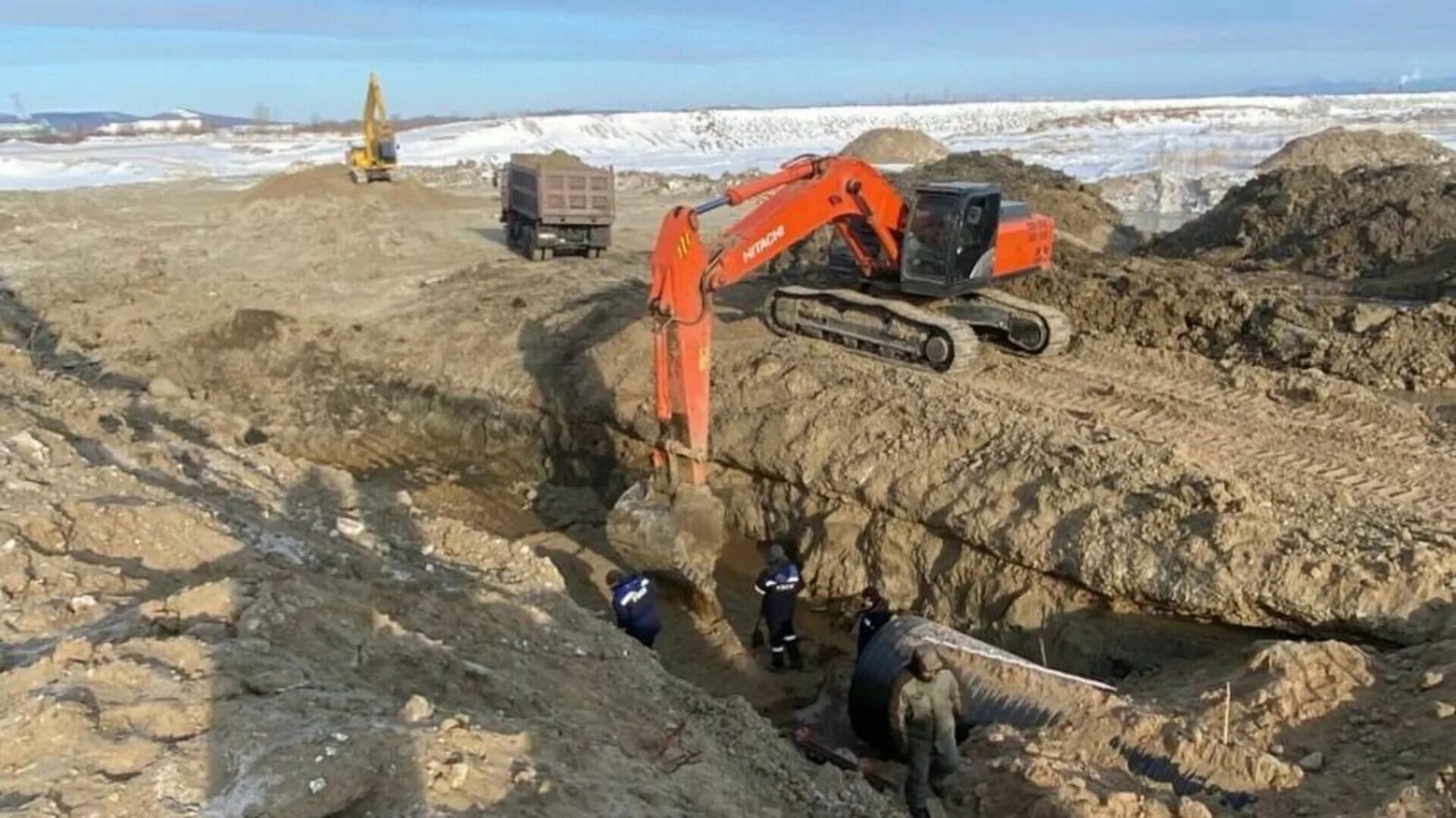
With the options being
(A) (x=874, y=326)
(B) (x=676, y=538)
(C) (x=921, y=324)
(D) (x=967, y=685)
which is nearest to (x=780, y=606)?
(B) (x=676, y=538)

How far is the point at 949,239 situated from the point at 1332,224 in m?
9.21

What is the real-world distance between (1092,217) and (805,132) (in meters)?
61.2

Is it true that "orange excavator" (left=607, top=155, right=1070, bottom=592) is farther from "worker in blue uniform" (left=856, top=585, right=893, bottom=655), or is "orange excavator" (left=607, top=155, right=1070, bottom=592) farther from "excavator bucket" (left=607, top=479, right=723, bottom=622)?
"worker in blue uniform" (left=856, top=585, right=893, bottom=655)

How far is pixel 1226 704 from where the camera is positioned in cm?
652

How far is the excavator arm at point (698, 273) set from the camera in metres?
9.94

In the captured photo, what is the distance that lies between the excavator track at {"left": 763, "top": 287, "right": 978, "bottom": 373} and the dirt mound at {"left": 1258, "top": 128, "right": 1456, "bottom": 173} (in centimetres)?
2041

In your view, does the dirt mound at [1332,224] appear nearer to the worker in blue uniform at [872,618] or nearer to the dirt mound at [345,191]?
the worker in blue uniform at [872,618]

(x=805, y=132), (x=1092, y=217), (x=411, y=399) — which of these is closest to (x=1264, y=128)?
(x=805, y=132)

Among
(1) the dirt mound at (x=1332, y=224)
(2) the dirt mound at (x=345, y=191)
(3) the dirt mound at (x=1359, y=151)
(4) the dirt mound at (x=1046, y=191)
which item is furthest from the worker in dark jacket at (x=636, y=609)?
(3) the dirt mound at (x=1359, y=151)

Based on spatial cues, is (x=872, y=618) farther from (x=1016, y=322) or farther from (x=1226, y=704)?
(x=1016, y=322)

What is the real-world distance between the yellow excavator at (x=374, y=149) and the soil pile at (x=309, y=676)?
76.1ft

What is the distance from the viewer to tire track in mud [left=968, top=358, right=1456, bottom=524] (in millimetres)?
9125

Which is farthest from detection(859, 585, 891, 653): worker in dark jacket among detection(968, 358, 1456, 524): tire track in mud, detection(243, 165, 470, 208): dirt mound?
detection(243, 165, 470, 208): dirt mound

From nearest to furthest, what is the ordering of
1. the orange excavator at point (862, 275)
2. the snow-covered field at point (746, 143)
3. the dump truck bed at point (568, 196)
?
the orange excavator at point (862, 275) → the dump truck bed at point (568, 196) → the snow-covered field at point (746, 143)
